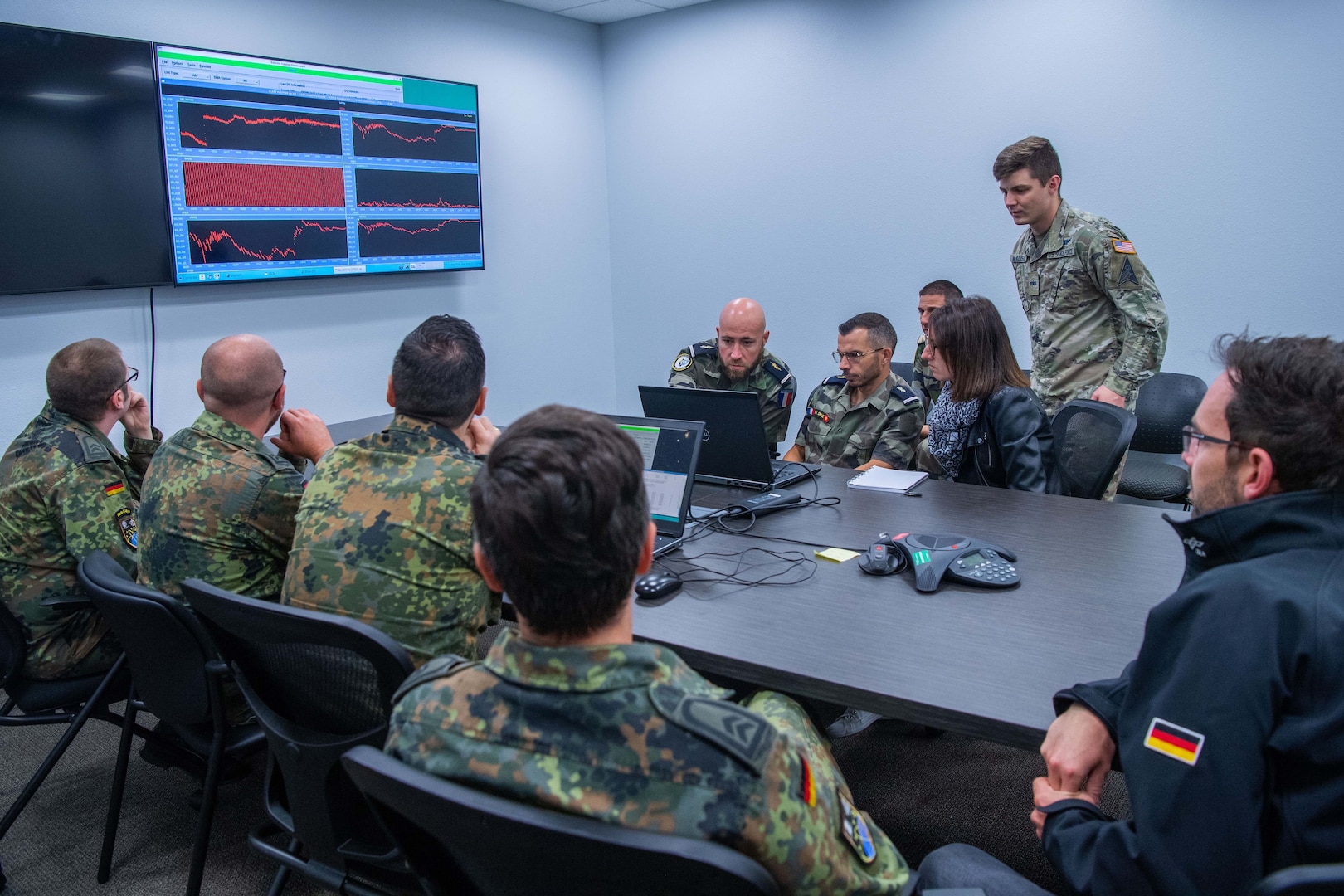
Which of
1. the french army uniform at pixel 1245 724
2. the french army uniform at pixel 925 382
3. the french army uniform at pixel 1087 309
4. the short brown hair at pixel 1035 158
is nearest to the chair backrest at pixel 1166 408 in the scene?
the french army uniform at pixel 1087 309

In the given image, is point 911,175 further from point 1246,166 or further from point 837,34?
point 1246,166

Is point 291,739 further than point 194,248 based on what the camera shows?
No

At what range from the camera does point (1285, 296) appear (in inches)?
145

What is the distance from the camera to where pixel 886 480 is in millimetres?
2703

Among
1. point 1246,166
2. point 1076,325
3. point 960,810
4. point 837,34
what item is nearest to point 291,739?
point 960,810

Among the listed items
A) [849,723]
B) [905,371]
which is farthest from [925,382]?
[849,723]

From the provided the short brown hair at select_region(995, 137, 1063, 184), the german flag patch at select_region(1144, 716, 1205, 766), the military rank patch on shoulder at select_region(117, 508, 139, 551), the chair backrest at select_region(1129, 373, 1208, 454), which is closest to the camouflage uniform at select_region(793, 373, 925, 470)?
the short brown hair at select_region(995, 137, 1063, 184)

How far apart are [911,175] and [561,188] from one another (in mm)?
2004

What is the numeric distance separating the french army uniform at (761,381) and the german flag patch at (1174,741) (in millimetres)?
2421

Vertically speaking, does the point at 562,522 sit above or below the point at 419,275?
below

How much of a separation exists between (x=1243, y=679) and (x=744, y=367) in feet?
8.47

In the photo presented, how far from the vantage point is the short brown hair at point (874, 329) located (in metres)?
3.11

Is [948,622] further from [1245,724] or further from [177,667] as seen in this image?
[177,667]

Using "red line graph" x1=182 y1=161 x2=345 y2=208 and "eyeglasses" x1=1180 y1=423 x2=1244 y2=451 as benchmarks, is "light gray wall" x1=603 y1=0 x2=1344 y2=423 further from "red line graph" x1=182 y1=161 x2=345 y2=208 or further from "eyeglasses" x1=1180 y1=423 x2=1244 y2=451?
"eyeglasses" x1=1180 y1=423 x2=1244 y2=451
